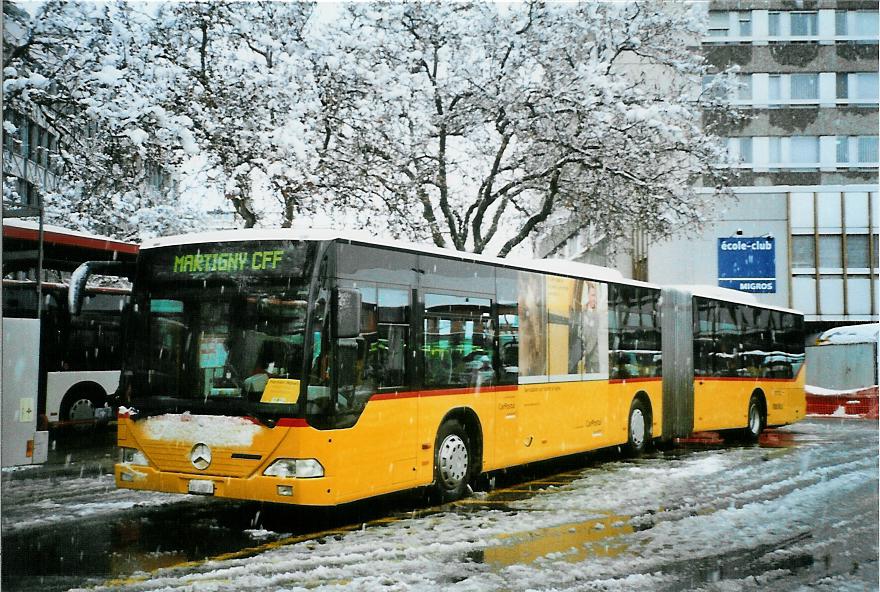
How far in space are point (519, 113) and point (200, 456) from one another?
44.6ft

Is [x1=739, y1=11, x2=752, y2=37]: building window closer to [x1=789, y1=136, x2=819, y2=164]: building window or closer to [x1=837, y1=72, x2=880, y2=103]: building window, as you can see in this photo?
[x1=837, y1=72, x2=880, y2=103]: building window

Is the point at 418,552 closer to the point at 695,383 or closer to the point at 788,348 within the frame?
the point at 695,383

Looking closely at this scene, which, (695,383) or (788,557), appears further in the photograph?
(695,383)

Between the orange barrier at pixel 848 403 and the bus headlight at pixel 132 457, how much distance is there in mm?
23284

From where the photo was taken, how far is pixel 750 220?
28766 millimetres

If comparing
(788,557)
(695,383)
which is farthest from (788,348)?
(788,557)

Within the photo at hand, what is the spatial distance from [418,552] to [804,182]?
76.7 feet

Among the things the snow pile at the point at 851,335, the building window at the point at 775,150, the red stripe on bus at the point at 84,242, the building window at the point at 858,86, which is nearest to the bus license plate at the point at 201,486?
the red stripe on bus at the point at 84,242

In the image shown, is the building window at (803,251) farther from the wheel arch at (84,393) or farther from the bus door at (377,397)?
the bus door at (377,397)

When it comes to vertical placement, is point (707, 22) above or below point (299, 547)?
above

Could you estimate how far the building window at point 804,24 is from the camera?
21.9 metres

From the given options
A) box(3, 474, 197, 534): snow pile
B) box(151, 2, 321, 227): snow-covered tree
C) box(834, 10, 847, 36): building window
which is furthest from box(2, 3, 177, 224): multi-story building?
box(834, 10, 847, 36): building window

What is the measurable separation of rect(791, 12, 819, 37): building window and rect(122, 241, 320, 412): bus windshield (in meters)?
17.2

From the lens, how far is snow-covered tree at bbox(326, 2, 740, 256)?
19656 mm
